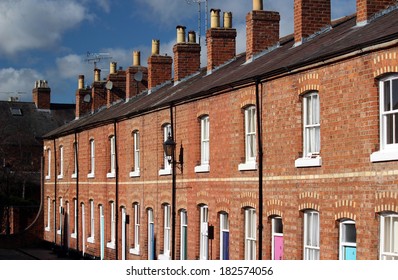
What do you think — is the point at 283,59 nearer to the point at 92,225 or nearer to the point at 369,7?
the point at 369,7

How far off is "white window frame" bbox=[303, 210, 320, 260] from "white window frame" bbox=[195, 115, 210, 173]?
6803mm

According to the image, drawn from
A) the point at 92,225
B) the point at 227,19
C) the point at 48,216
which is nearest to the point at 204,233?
the point at 227,19

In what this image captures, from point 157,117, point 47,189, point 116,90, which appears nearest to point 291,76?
point 157,117

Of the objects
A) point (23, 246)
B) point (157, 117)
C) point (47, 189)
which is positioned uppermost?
point (157, 117)

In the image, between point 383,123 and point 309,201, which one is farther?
point 309,201

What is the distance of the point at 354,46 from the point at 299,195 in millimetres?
4345

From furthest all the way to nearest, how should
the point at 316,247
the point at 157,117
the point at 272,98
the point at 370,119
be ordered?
the point at 157,117
the point at 272,98
the point at 316,247
the point at 370,119

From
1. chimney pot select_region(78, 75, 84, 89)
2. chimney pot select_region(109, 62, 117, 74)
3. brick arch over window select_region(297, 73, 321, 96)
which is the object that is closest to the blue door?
brick arch over window select_region(297, 73, 321, 96)

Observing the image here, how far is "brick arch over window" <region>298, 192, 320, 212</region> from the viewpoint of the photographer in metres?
20.9

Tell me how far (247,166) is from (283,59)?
3086 millimetres

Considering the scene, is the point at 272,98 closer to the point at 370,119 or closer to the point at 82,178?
the point at 370,119

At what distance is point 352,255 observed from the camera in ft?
64.0

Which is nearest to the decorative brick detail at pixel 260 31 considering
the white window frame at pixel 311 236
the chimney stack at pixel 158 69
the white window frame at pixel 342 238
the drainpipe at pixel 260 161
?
the drainpipe at pixel 260 161

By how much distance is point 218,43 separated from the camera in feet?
Answer: 112
